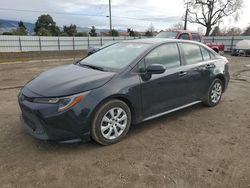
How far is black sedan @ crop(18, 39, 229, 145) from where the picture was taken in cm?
297

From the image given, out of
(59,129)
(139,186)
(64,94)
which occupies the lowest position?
(139,186)

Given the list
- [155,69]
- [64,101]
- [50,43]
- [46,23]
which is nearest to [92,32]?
[46,23]

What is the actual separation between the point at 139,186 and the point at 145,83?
160cm

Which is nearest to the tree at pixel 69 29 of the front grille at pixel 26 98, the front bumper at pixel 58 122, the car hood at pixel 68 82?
the car hood at pixel 68 82

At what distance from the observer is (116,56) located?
3.98 m

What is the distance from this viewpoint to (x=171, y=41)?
4.27 m

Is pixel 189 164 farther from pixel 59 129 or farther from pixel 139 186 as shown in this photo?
pixel 59 129

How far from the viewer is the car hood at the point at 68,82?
9.88 ft

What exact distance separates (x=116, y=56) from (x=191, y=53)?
5.16ft

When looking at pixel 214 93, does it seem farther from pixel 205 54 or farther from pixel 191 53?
pixel 191 53

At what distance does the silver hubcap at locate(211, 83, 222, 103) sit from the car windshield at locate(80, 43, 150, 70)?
205 centimetres

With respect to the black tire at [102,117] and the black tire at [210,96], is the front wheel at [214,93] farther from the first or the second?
the black tire at [102,117]

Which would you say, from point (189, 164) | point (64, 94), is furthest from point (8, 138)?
point (189, 164)

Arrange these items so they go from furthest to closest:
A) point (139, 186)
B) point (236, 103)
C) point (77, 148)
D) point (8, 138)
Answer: point (236, 103), point (8, 138), point (77, 148), point (139, 186)
